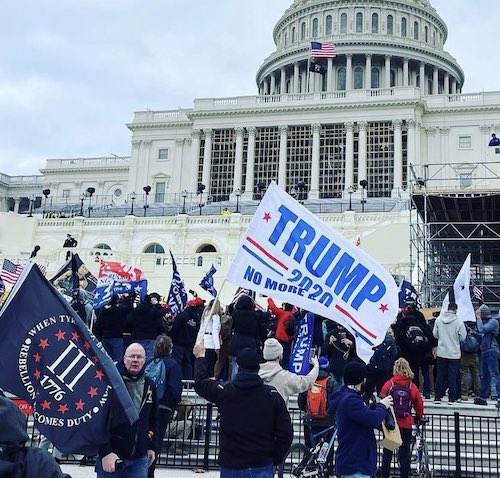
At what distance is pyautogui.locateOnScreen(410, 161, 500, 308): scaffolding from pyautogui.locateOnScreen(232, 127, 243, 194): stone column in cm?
3085

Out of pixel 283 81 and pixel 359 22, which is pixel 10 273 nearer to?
pixel 283 81

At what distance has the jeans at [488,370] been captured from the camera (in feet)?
40.0

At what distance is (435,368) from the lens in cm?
1340

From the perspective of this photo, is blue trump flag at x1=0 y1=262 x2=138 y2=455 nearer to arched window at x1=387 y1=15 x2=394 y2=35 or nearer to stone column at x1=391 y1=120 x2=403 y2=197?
stone column at x1=391 y1=120 x2=403 y2=197

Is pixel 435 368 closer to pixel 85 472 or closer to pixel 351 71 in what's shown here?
pixel 85 472

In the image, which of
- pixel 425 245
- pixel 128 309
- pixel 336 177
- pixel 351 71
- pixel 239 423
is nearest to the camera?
pixel 239 423

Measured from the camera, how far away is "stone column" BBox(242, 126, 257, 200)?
6293cm

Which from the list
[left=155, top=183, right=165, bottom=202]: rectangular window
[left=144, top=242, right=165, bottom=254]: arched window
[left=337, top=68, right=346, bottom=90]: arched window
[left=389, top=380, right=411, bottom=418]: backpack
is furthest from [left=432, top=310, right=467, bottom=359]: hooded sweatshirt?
[left=337, top=68, right=346, bottom=90]: arched window

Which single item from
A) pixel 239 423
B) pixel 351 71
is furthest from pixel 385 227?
pixel 351 71

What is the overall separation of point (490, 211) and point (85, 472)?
23.6m

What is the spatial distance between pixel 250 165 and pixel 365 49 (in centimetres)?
2554

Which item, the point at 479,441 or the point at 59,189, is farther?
the point at 59,189

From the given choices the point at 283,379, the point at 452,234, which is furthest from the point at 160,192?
the point at 283,379

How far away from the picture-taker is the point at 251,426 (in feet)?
17.6
